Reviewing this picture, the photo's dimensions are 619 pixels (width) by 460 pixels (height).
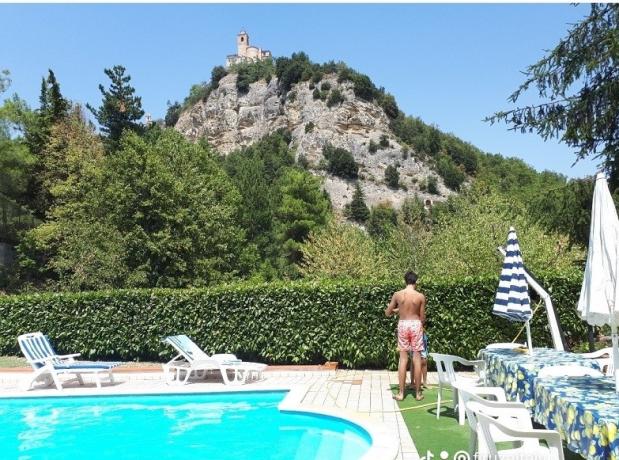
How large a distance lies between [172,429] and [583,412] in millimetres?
6145

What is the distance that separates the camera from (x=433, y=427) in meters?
6.73

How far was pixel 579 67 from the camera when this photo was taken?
13.0 metres

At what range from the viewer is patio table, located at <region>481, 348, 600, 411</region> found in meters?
5.30

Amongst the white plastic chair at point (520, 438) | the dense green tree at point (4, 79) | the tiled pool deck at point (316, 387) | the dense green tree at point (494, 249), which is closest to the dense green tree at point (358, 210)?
the dense green tree at point (4, 79)

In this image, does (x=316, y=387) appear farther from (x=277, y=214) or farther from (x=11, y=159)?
(x=277, y=214)

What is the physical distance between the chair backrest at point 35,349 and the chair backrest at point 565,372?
908cm

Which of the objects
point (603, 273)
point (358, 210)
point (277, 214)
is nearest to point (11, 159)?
point (277, 214)

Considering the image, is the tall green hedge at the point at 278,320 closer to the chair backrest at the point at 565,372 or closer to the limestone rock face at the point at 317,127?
the chair backrest at the point at 565,372

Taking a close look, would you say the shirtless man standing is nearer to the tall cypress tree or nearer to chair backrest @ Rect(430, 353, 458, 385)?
chair backrest @ Rect(430, 353, 458, 385)

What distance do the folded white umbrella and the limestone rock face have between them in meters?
72.8

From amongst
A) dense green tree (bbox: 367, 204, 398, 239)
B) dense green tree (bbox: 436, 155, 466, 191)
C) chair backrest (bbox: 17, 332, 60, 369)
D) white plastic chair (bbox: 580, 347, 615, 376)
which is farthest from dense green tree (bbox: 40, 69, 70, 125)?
A: dense green tree (bbox: 436, 155, 466, 191)

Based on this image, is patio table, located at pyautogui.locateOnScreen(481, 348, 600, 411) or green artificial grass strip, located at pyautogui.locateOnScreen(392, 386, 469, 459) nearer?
patio table, located at pyautogui.locateOnScreen(481, 348, 600, 411)

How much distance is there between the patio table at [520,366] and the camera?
17.4ft

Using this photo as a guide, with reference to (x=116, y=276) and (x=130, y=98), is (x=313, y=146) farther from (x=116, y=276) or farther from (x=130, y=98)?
(x=116, y=276)
